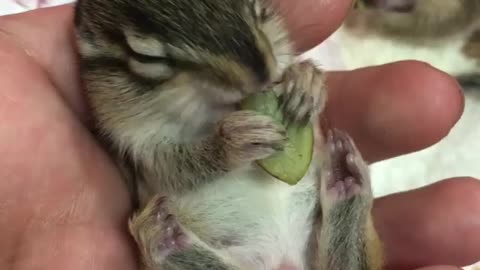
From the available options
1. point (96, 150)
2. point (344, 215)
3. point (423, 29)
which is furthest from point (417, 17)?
point (96, 150)

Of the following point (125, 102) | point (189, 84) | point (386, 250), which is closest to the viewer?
point (189, 84)

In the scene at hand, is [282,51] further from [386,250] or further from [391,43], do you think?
[391,43]

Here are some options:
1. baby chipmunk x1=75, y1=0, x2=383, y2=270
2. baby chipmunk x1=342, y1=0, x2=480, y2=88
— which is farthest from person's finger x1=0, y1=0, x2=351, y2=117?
baby chipmunk x1=342, y1=0, x2=480, y2=88

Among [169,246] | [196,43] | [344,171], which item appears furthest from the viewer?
[344,171]

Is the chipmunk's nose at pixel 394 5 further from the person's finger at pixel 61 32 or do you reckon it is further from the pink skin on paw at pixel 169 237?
the pink skin on paw at pixel 169 237

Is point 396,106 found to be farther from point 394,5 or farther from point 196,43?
point 394,5

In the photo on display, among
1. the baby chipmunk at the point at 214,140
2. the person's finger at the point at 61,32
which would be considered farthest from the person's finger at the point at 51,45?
the baby chipmunk at the point at 214,140

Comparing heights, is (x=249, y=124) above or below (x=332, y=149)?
above

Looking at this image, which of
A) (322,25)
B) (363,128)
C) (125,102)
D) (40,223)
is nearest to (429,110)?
(363,128)
